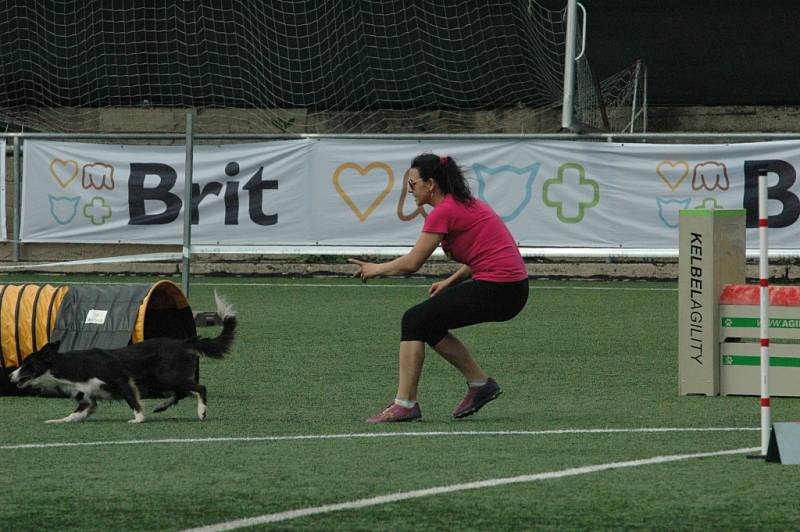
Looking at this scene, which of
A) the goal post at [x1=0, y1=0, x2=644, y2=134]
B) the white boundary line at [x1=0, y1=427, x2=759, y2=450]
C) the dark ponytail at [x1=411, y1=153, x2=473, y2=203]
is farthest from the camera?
the goal post at [x1=0, y1=0, x2=644, y2=134]

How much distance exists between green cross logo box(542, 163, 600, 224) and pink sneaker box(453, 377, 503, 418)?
859 centimetres

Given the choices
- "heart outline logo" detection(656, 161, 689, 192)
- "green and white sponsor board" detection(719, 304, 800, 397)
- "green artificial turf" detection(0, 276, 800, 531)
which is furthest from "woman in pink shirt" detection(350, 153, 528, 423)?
"heart outline logo" detection(656, 161, 689, 192)

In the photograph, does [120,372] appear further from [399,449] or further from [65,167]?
[65,167]

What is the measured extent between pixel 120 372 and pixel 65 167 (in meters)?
9.24

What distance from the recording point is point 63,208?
17828 millimetres

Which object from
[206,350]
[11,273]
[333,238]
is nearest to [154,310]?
[206,350]

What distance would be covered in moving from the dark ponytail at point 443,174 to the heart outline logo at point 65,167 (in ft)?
31.7

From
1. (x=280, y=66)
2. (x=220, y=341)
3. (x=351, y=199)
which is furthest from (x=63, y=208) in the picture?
(x=220, y=341)

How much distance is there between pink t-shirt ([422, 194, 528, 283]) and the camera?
891cm

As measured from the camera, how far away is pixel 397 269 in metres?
8.77

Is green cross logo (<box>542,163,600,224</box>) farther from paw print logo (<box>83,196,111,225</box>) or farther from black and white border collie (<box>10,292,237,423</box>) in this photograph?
black and white border collie (<box>10,292,237,423</box>)

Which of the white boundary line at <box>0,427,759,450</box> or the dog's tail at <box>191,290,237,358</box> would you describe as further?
the dog's tail at <box>191,290,237,358</box>

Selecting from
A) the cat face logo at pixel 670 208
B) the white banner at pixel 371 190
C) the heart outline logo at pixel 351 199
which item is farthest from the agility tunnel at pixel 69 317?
the cat face logo at pixel 670 208

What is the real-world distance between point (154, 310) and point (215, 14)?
41.8ft
